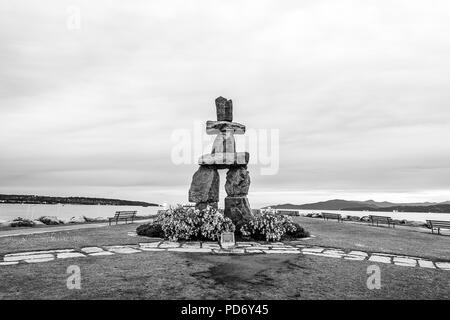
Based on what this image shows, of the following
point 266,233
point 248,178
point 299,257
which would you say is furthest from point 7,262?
point 248,178

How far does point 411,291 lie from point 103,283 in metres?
5.07

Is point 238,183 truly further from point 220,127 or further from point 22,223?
point 22,223

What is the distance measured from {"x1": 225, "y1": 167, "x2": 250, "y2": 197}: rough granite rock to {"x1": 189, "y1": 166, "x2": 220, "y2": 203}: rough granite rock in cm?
51

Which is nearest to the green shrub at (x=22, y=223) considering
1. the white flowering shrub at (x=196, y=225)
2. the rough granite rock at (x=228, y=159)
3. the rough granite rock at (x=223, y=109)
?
the white flowering shrub at (x=196, y=225)

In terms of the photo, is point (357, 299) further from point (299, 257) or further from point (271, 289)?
point (299, 257)

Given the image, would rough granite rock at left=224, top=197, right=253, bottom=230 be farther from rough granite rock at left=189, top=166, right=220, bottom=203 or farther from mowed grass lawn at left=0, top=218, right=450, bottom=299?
mowed grass lawn at left=0, top=218, right=450, bottom=299

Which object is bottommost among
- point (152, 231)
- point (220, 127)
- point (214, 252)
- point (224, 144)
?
point (214, 252)

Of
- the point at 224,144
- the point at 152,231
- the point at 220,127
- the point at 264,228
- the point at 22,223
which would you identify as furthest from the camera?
the point at 22,223

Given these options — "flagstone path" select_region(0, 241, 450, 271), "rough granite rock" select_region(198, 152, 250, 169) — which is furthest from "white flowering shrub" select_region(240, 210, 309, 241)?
"rough granite rock" select_region(198, 152, 250, 169)

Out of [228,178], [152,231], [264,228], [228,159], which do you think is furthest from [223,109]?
[152,231]

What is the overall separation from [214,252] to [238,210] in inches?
157

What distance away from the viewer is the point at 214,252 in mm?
8414

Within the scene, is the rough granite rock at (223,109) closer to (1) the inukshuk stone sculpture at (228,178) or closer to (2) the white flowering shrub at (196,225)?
(1) the inukshuk stone sculpture at (228,178)
